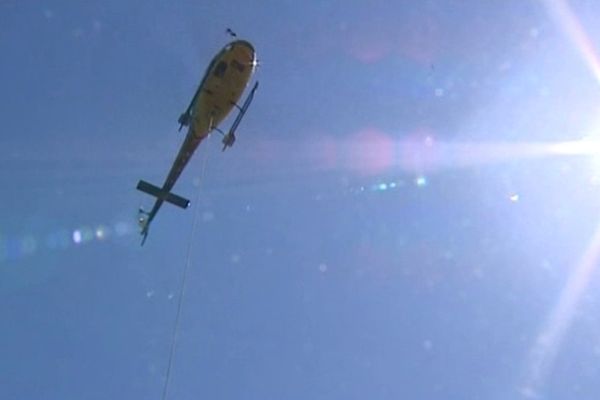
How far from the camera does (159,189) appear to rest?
19672mm

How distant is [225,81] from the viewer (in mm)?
18281

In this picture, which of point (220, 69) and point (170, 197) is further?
point (170, 197)

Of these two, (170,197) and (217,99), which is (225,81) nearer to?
(217,99)

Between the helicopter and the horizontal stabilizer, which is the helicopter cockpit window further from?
the horizontal stabilizer

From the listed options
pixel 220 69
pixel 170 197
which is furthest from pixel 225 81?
pixel 170 197

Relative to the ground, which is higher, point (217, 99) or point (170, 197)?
point (217, 99)

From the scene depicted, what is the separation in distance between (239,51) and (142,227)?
4.92 metres

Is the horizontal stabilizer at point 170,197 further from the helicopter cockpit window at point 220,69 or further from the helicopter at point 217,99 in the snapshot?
the helicopter cockpit window at point 220,69

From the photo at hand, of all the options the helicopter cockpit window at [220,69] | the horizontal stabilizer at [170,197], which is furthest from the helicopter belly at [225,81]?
the horizontal stabilizer at [170,197]

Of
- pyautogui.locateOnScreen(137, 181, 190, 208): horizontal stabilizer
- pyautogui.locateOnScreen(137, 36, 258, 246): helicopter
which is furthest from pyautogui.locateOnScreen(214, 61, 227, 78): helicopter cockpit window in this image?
pyautogui.locateOnScreen(137, 181, 190, 208): horizontal stabilizer

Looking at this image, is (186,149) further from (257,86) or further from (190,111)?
(257,86)

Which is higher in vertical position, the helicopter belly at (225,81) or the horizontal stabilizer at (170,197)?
the helicopter belly at (225,81)

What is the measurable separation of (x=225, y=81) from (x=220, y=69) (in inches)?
10.5

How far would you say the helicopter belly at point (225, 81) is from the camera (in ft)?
59.5
